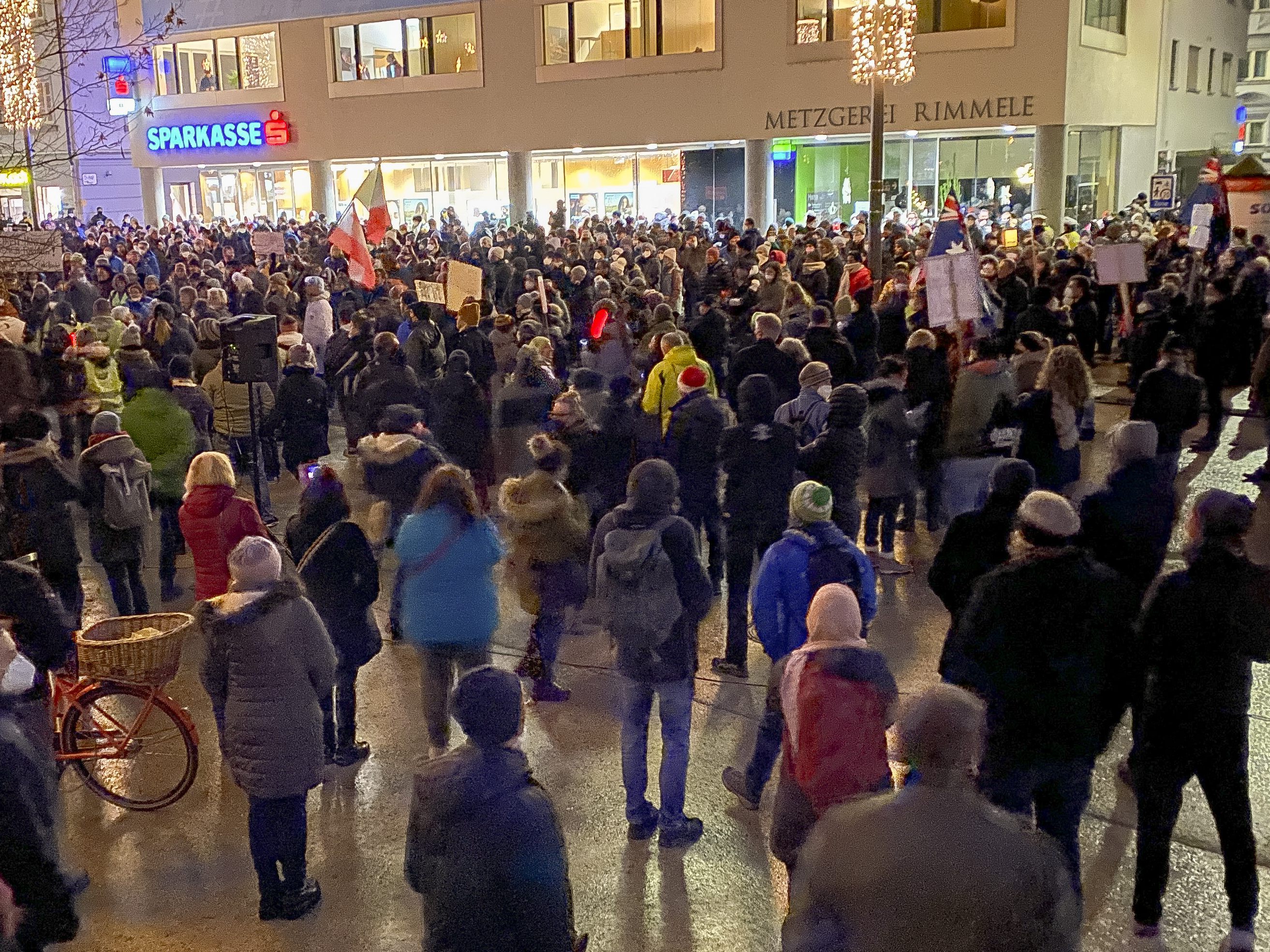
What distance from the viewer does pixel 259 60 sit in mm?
39938

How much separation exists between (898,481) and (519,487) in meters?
3.54

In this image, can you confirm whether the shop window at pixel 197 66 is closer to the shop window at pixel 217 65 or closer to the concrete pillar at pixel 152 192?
the shop window at pixel 217 65

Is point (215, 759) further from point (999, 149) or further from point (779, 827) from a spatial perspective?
point (999, 149)

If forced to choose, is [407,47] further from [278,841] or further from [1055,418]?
[278,841]

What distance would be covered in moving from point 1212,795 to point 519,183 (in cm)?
3321

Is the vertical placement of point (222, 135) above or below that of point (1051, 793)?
above

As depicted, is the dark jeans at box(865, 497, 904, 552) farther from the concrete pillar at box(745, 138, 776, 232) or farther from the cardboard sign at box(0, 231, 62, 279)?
the concrete pillar at box(745, 138, 776, 232)

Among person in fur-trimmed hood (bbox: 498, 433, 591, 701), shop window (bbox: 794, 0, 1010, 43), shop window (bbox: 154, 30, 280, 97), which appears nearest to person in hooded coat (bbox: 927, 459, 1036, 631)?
person in fur-trimmed hood (bbox: 498, 433, 591, 701)

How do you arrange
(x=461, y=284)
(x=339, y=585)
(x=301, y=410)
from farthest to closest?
(x=461, y=284) < (x=301, y=410) < (x=339, y=585)

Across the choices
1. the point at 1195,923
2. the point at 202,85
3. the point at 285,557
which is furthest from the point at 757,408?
the point at 202,85

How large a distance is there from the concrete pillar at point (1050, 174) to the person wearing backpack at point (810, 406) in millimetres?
21458

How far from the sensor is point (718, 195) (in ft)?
111

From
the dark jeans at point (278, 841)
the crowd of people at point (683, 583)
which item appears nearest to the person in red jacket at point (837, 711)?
the crowd of people at point (683, 583)

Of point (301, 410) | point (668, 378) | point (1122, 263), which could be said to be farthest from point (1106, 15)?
point (301, 410)
